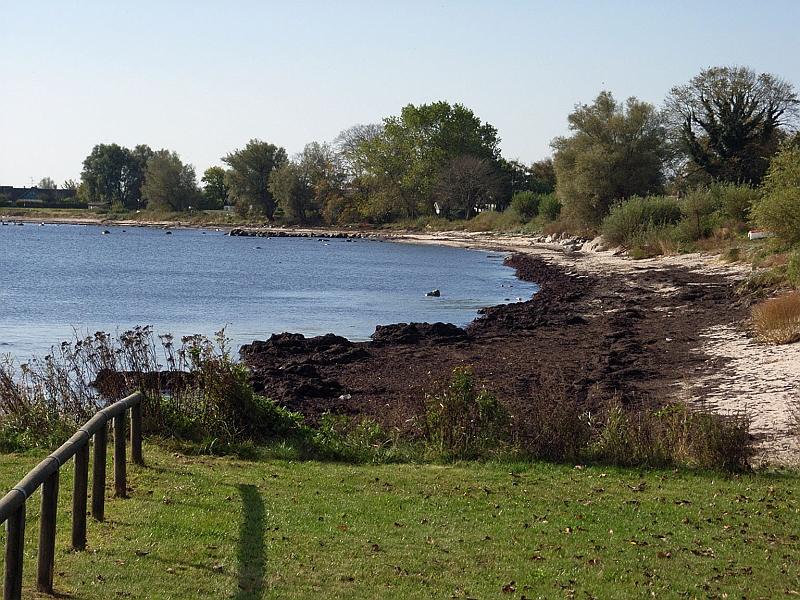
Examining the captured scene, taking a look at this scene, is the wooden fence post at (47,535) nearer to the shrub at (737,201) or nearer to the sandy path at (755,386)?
the sandy path at (755,386)

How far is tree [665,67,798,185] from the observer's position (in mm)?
67375

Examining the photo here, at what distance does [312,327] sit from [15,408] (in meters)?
20.7

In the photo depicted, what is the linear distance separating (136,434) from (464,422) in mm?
4193

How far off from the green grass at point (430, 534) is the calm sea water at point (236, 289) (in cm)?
1273

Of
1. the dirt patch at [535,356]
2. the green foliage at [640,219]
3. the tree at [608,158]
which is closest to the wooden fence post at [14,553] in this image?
the dirt patch at [535,356]

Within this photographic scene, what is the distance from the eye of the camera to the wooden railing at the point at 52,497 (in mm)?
5227

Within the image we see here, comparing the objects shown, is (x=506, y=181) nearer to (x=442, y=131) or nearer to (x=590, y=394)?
(x=442, y=131)

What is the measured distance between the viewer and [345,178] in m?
136

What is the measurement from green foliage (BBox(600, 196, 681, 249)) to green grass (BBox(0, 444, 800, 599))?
50426mm

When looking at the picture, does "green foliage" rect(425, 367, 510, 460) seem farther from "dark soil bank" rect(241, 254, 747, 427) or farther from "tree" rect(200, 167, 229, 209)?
"tree" rect(200, 167, 229, 209)

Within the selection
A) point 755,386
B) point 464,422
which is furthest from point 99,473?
point 755,386

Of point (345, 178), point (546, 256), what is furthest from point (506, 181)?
point (546, 256)

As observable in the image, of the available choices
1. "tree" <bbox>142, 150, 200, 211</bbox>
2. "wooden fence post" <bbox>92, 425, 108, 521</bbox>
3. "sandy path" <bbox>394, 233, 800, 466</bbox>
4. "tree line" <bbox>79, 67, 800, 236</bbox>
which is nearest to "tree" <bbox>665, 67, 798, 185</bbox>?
"tree line" <bbox>79, 67, 800, 236</bbox>

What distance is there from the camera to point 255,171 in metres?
141
